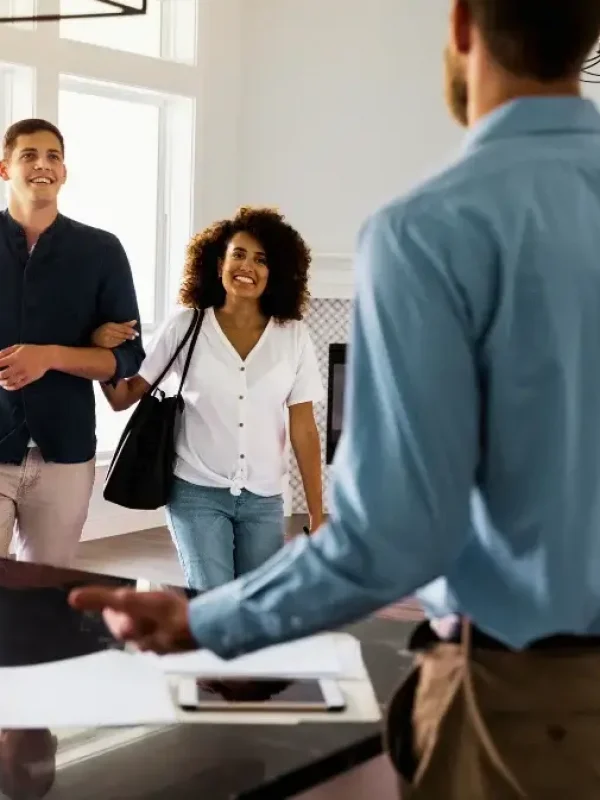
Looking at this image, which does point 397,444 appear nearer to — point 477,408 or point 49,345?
point 477,408

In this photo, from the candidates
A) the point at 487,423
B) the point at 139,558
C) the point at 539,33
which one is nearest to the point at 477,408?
the point at 487,423

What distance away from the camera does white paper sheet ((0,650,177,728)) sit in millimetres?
1312

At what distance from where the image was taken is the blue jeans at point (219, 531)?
2.87 metres

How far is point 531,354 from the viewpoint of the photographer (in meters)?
0.95

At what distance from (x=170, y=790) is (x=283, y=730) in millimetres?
179

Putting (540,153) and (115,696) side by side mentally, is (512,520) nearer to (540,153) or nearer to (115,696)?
(540,153)

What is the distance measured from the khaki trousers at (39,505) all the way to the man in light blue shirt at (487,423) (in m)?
2.00

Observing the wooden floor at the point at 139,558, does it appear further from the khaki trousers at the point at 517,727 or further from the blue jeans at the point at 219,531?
the khaki trousers at the point at 517,727

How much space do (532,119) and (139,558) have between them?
4706 millimetres

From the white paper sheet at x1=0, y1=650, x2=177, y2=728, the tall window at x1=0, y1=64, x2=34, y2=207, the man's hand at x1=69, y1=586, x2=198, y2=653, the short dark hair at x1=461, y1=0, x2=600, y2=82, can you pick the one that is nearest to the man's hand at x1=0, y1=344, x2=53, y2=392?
the white paper sheet at x1=0, y1=650, x2=177, y2=728

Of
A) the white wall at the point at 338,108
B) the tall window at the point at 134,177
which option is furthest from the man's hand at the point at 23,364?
the white wall at the point at 338,108

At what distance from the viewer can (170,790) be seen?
116 centimetres

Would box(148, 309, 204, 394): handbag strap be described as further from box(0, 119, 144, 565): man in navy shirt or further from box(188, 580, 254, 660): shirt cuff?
box(188, 580, 254, 660): shirt cuff

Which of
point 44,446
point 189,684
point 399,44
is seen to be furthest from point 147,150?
point 189,684
